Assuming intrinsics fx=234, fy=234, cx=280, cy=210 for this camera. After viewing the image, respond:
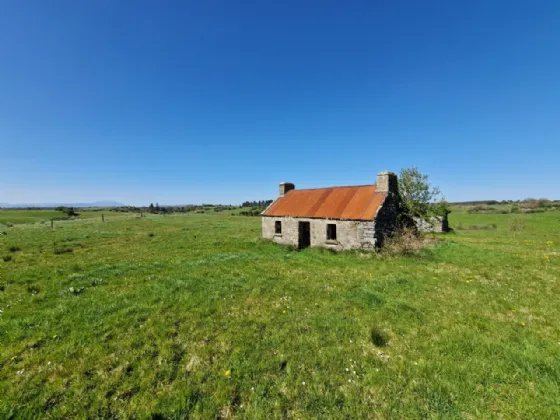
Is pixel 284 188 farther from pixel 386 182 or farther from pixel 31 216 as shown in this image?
pixel 31 216

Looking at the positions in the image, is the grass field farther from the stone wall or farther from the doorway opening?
the doorway opening

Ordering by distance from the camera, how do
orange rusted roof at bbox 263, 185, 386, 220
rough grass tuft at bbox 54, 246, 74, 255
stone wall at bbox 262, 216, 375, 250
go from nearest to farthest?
stone wall at bbox 262, 216, 375, 250 → orange rusted roof at bbox 263, 185, 386, 220 → rough grass tuft at bbox 54, 246, 74, 255

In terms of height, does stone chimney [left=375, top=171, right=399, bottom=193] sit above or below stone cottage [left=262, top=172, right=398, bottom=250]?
above

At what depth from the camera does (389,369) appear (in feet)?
17.5

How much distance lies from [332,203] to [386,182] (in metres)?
4.54

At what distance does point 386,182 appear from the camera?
18.4 meters

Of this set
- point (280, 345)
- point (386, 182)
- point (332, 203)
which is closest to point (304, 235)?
point (332, 203)

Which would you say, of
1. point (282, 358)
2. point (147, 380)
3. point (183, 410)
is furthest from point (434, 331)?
point (147, 380)

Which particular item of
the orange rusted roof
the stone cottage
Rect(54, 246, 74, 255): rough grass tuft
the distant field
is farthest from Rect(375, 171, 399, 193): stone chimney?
the distant field

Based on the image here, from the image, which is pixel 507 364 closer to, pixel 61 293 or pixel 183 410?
pixel 183 410

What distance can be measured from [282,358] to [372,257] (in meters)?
12.1

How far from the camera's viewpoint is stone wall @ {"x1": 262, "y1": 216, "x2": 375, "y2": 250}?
55.5 feet

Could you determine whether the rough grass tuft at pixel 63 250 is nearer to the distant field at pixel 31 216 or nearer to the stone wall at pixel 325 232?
the stone wall at pixel 325 232

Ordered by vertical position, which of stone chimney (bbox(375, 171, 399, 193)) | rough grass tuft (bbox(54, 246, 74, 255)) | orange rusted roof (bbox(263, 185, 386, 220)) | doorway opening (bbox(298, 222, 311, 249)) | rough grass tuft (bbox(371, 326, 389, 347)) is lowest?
rough grass tuft (bbox(371, 326, 389, 347))
